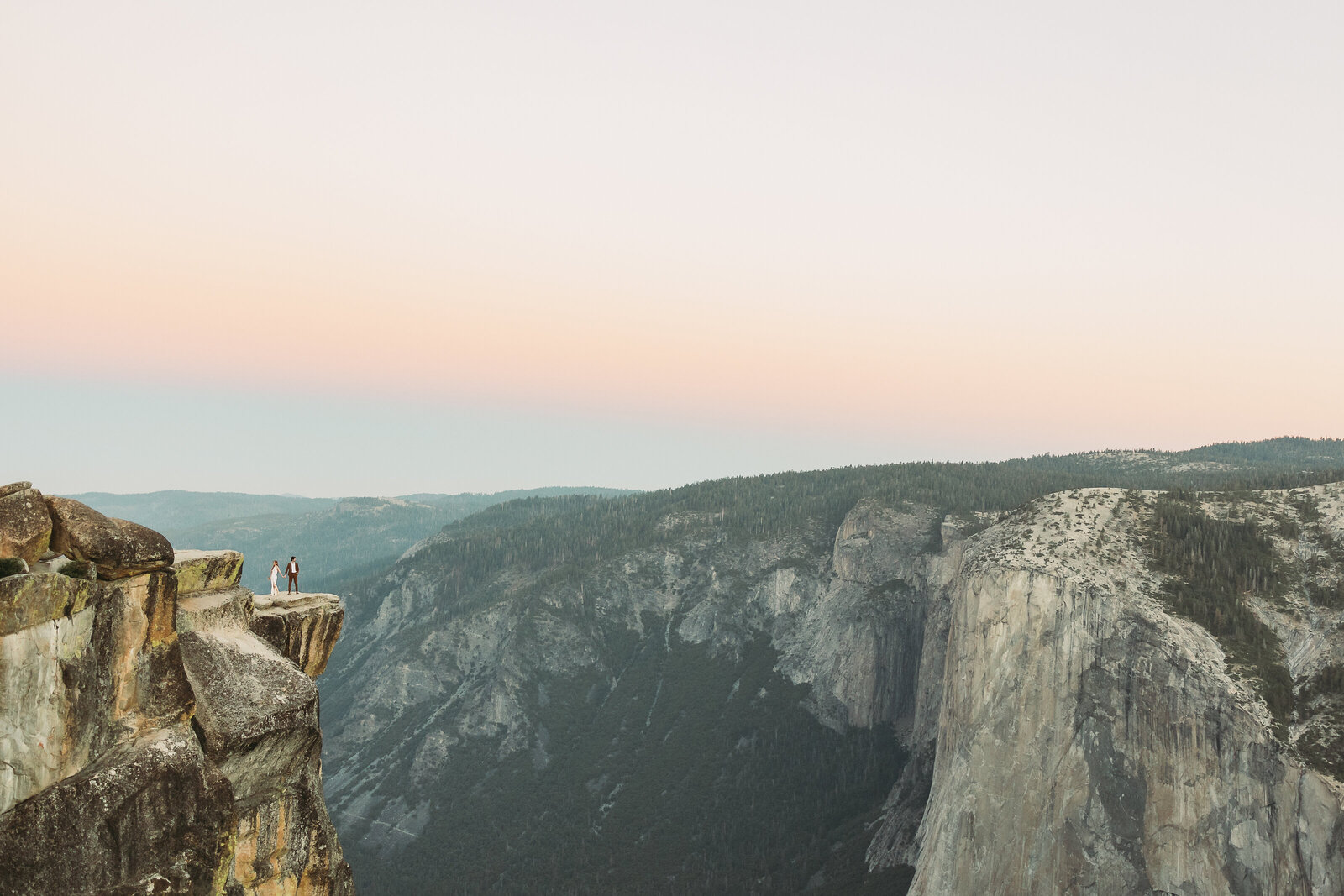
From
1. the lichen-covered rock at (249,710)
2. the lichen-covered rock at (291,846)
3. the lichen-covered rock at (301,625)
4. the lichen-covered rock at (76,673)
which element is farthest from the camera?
the lichen-covered rock at (301,625)

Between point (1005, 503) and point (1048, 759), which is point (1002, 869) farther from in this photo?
point (1005, 503)

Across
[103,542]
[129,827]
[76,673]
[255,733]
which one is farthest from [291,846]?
[103,542]

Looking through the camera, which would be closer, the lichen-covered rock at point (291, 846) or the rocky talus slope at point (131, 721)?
the rocky talus slope at point (131, 721)

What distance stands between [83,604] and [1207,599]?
335 ft

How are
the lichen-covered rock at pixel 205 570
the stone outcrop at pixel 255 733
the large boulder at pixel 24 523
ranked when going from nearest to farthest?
the large boulder at pixel 24 523, the stone outcrop at pixel 255 733, the lichen-covered rock at pixel 205 570

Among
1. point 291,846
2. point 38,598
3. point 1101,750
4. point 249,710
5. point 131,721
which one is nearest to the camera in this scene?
point 38,598

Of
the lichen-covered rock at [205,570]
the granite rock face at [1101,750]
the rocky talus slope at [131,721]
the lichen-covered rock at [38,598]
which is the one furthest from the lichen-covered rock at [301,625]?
the granite rock face at [1101,750]

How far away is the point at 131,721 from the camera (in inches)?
955

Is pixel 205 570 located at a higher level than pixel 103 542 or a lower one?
lower

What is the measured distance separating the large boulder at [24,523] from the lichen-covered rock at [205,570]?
4674mm

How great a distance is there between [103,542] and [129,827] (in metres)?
7.86

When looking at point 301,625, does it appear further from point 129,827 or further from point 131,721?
point 129,827

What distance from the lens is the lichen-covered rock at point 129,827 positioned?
71.7 feet

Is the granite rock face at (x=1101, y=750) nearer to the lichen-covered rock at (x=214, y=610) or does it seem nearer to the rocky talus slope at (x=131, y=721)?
the rocky talus slope at (x=131, y=721)
